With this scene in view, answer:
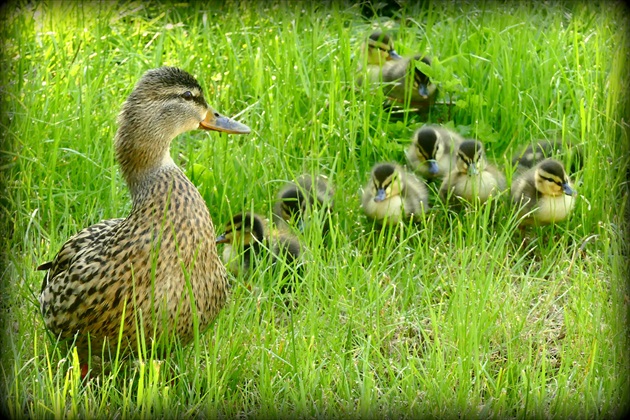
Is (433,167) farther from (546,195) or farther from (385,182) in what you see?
(546,195)

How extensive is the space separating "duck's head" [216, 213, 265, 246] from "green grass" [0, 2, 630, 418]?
0.16 m

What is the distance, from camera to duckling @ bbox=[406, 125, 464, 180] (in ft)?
12.8

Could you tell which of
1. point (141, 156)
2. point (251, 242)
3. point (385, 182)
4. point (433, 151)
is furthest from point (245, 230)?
point (433, 151)

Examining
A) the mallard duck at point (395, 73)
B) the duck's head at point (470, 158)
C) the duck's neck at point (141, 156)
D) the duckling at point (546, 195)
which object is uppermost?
the duck's neck at point (141, 156)

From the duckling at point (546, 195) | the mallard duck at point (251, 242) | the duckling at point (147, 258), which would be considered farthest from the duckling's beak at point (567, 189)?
the duckling at point (147, 258)

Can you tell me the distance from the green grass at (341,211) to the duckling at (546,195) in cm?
8

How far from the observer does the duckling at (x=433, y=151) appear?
3.89 meters

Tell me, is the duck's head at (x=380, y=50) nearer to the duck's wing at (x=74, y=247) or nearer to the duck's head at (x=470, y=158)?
the duck's head at (x=470, y=158)

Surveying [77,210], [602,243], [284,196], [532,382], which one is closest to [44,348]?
[77,210]

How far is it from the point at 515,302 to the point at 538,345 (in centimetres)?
21

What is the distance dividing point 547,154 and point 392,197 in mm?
741

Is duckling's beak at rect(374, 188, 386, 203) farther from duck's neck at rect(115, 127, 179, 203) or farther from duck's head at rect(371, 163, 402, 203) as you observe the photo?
duck's neck at rect(115, 127, 179, 203)

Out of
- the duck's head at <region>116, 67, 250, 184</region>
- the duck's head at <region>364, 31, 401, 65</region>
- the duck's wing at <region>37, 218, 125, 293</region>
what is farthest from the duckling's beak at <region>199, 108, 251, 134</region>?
the duck's head at <region>364, 31, 401, 65</region>

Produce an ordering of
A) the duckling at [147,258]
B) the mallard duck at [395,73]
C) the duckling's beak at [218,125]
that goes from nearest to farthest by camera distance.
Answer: the duckling at [147,258] → the duckling's beak at [218,125] → the mallard duck at [395,73]
